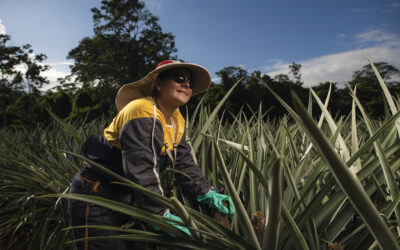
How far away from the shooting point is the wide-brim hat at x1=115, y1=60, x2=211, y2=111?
4.54ft

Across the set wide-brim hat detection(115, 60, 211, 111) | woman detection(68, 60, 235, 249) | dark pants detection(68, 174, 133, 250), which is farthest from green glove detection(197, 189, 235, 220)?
wide-brim hat detection(115, 60, 211, 111)

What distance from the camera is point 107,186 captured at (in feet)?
4.05

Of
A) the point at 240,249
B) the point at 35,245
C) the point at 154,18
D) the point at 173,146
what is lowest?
the point at 35,245

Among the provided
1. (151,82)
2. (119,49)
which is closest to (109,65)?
(119,49)

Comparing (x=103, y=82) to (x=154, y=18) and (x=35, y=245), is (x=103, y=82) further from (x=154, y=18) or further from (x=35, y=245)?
(x=35, y=245)

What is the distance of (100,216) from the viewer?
119cm

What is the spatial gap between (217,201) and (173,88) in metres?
0.63

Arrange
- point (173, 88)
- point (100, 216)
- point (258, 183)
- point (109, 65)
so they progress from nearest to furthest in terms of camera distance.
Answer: point (258, 183) → point (100, 216) → point (173, 88) → point (109, 65)

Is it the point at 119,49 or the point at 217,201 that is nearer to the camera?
the point at 217,201

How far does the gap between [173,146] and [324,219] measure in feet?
2.59

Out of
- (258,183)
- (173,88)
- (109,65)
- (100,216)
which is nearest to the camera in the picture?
(258,183)

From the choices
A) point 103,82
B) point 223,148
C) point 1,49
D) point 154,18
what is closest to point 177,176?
point 223,148

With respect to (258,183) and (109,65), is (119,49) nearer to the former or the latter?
(109,65)

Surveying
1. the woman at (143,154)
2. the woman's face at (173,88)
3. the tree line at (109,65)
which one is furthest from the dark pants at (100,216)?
the tree line at (109,65)
